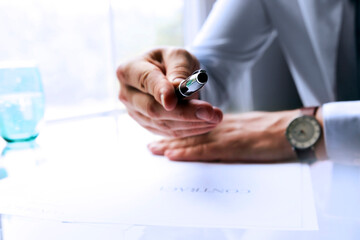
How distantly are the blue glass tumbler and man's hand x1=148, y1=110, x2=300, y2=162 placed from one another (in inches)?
7.7

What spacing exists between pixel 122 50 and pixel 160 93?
865 millimetres

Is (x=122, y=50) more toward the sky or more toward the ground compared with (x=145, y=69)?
more toward the ground

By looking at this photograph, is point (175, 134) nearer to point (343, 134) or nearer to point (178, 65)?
point (178, 65)

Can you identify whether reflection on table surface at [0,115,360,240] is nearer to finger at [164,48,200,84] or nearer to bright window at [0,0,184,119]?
finger at [164,48,200,84]

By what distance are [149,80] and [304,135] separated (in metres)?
0.24

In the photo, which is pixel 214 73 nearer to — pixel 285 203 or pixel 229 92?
pixel 229 92

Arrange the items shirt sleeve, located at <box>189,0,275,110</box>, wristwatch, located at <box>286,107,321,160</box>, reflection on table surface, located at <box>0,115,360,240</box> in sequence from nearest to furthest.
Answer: reflection on table surface, located at <box>0,115,360,240</box> < wristwatch, located at <box>286,107,321,160</box> < shirt sleeve, located at <box>189,0,275,110</box>

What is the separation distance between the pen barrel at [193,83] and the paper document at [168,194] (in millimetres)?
112

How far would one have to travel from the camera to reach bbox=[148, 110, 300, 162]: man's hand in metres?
0.53

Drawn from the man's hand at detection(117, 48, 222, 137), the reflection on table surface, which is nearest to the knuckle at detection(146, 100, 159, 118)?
the man's hand at detection(117, 48, 222, 137)

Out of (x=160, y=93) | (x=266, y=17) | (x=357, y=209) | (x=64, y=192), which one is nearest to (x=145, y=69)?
(x=160, y=93)

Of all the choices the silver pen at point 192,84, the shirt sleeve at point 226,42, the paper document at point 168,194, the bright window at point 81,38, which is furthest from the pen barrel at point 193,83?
the bright window at point 81,38

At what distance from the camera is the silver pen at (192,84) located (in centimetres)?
35

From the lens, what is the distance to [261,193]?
395 millimetres
